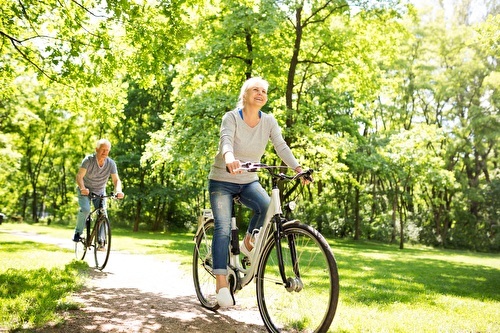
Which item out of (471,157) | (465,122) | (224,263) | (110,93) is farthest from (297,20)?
(471,157)

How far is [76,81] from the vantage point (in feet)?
32.2

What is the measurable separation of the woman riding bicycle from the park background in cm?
45

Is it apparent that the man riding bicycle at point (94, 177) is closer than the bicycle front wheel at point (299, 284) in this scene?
No

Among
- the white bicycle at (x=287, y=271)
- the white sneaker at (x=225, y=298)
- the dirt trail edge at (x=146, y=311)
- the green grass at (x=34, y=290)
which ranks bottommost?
the dirt trail edge at (x=146, y=311)

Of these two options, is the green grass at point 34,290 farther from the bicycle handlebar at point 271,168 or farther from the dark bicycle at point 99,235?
the bicycle handlebar at point 271,168

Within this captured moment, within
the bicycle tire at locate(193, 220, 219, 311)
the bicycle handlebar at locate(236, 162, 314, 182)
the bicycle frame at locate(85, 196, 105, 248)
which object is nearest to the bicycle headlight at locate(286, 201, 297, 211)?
the bicycle handlebar at locate(236, 162, 314, 182)

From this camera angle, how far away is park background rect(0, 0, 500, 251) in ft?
30.9

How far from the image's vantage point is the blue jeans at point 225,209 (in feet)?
13.9

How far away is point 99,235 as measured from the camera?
7543mm

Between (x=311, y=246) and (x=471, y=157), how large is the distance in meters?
33.6

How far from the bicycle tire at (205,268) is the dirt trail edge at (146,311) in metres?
0.12

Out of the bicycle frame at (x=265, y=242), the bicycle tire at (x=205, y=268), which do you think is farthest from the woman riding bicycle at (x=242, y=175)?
the bicycle tire at (x=205, y=268)

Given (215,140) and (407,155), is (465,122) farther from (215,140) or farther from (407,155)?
(215,140)

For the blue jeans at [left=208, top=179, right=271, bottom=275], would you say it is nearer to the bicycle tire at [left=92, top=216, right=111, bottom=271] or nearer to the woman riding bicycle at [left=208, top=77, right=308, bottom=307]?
the woman riding bicycle at [left=208, top=77, right=308, bottom=307]
